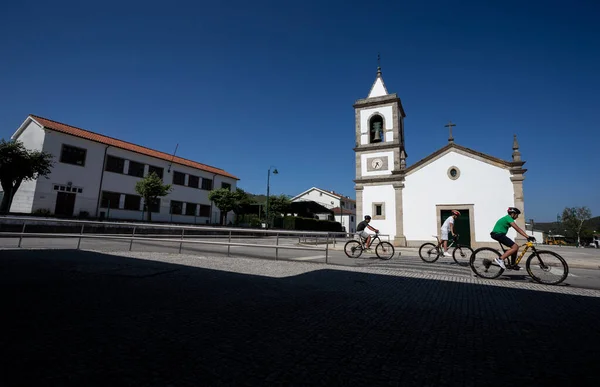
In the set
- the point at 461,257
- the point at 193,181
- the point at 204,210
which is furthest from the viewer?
the point at 204,210

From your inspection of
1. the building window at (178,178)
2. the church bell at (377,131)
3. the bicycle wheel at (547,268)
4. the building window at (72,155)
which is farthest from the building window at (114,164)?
the bicycle wheel at (547,268)

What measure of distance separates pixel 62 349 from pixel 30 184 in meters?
30.9

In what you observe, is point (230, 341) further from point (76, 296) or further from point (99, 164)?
point (99, 164)

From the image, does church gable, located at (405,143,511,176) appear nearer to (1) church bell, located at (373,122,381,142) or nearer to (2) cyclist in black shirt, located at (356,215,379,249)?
(1) church bell, located at (373,122,381,142)

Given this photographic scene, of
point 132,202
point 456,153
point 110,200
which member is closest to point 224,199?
point 132,202

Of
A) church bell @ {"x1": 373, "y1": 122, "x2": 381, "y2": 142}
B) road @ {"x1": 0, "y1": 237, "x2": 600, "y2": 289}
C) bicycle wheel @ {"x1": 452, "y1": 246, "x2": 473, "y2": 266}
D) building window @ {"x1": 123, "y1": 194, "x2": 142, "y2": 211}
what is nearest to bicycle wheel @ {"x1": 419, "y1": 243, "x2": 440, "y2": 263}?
road @ {"x1": 0, "y1": 237, "x2": 600, "y2": 289}

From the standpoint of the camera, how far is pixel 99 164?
96.4ft

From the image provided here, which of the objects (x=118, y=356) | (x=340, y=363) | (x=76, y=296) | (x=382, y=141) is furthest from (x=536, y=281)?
(x=382, y=141)

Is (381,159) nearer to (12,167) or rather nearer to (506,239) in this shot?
(506,239)

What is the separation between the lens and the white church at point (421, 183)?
19.7 m

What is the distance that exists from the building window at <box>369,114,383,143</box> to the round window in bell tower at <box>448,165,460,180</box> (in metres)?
5.93

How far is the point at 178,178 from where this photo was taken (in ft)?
123

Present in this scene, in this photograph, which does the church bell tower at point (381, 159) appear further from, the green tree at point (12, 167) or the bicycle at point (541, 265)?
the green tree at point (12, 167)

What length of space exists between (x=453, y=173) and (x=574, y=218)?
5817cm
